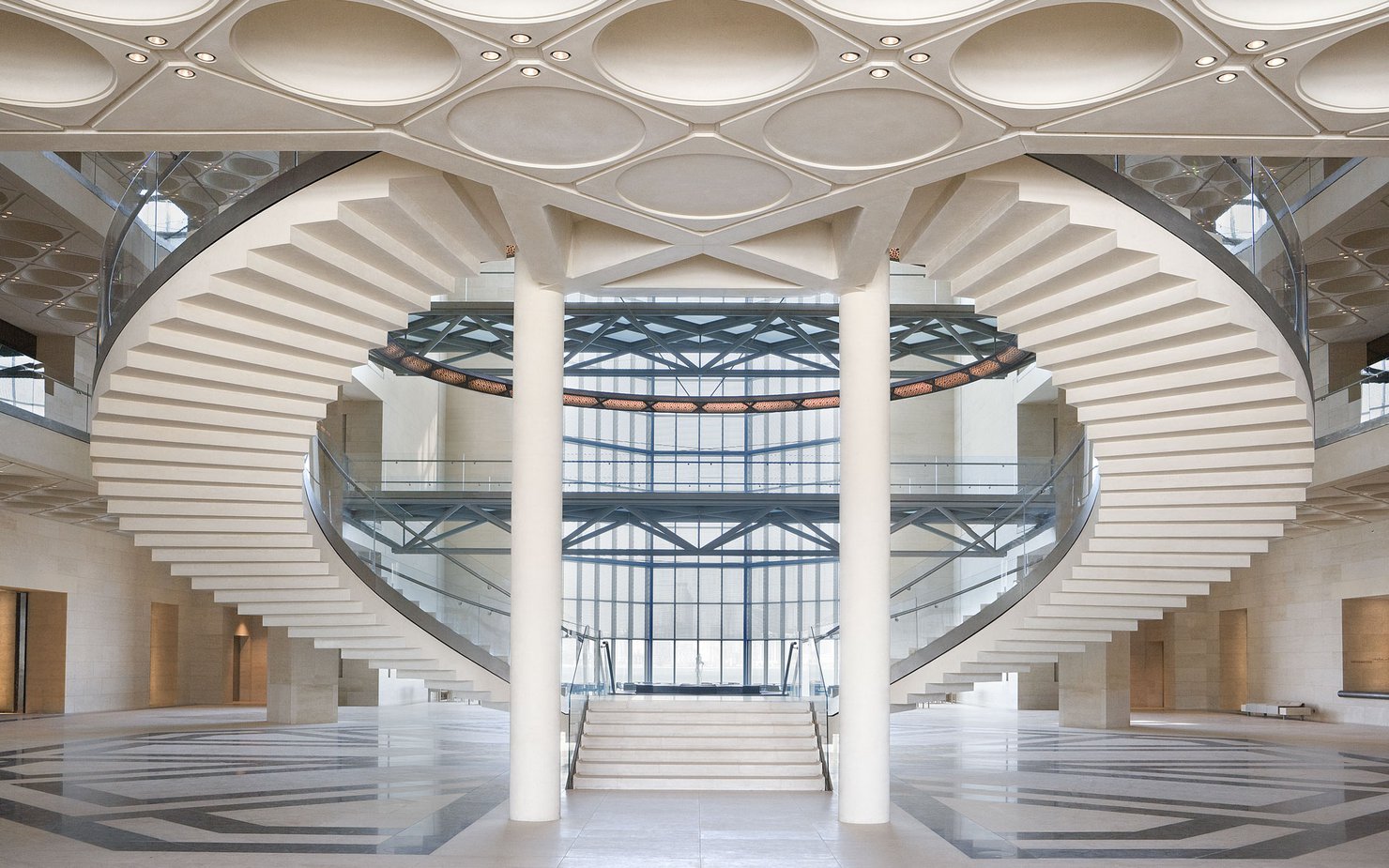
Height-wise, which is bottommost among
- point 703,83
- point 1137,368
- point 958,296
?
point 1137,368

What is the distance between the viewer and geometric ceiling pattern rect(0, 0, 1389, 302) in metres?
5.90

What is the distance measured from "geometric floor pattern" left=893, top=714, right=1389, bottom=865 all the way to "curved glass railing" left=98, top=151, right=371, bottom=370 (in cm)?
701

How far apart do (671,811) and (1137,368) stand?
5.95 meters

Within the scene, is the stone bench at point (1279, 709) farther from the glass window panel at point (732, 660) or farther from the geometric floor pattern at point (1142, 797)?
the glass window panel at point (732, 660)

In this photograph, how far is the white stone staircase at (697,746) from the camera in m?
12.1

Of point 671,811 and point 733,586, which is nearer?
point 671,811

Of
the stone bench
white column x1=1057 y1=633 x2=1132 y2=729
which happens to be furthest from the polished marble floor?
the stone bench

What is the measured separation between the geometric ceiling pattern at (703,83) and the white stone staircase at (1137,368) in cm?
166

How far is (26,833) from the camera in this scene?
8.64m

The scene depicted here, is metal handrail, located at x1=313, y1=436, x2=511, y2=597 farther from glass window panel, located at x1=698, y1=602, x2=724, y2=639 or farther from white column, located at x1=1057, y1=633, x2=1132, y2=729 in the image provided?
glass window panel, located at x1=698, y1=602, x2=724, y2=639

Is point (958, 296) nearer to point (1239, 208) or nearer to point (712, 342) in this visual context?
point (1239, 208)

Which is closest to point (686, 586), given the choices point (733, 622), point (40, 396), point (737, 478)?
point (733, 622)

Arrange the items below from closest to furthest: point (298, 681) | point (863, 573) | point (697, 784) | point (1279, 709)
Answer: point (863, 573), point (697, 784), point (298, 681), point (1279, 709)

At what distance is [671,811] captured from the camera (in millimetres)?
10219
